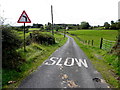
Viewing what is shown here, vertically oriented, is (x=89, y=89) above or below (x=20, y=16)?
below

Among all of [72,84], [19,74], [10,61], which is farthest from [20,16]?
[72,84]

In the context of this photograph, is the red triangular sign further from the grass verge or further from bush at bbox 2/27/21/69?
the grass verge

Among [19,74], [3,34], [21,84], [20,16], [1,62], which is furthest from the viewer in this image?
[20,16]

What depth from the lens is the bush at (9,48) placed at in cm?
613

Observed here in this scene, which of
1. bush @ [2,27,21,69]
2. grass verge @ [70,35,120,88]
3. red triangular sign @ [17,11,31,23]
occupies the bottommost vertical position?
grass verge @ [70,35,120,88]

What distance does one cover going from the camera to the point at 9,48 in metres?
6.71

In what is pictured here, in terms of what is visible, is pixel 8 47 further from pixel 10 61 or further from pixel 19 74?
pixel 19 74

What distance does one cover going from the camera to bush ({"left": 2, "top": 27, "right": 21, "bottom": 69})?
6.13 meters

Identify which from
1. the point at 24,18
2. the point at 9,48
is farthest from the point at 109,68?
the point at 24,18


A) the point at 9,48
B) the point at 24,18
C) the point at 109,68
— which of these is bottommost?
the point at 109,68

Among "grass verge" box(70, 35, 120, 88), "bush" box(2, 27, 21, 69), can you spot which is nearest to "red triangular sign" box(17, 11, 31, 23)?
"bush" box(2, 27, 21, 69)

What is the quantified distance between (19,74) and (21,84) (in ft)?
3.67

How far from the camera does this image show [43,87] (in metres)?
4.31

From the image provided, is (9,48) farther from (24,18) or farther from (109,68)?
(109,68)
